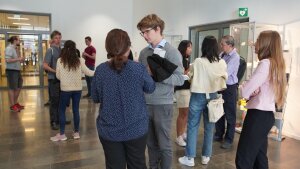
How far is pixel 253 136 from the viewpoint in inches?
79.0

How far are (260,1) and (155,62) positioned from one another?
4835mm

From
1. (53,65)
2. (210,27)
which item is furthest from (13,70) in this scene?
(210,27)

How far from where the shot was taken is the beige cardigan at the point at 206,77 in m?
2.72

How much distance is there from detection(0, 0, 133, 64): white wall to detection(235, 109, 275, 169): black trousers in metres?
8.09

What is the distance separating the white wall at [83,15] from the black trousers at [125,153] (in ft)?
26.5

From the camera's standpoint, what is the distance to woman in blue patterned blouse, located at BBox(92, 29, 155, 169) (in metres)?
1.56

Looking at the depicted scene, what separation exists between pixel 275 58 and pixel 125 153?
4.45ft

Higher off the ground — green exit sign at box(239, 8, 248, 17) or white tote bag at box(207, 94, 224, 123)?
green exit sign at box(239, 8, 248, 17)

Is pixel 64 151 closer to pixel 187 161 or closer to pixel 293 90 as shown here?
pixel 187 161

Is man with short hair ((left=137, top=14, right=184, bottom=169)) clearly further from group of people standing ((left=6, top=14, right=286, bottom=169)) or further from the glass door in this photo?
the glass door

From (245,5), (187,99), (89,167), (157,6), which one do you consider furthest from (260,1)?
(89,167)

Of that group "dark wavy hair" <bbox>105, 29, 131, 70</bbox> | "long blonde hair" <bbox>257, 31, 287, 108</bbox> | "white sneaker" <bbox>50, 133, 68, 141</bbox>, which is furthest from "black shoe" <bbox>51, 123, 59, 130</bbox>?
"long blonde hair" <bbox>257, 31, 287, 108</bbox>

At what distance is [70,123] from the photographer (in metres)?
4.64

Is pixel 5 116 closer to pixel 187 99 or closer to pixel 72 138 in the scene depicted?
pixel 72 138
